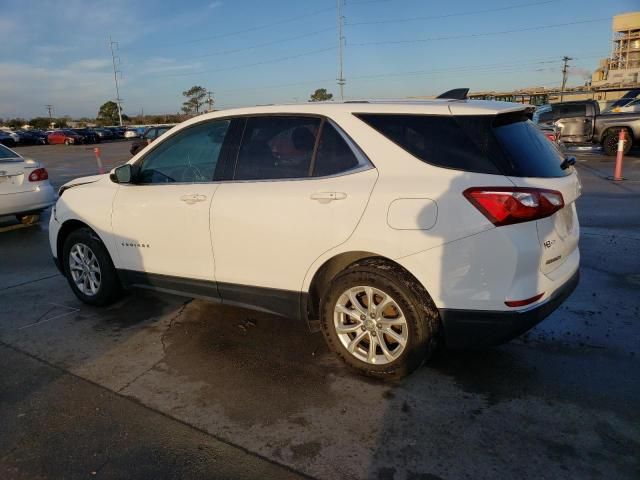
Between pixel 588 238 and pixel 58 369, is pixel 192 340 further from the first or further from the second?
pixel 588 238

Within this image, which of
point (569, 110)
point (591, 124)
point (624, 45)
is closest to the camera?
point (591, 124)

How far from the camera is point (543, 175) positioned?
119 inches

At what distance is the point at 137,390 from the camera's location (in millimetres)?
3322

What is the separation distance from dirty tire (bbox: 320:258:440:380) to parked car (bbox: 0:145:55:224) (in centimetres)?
691

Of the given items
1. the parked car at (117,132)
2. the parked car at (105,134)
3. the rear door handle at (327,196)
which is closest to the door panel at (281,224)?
the rear door handle at (327,196)

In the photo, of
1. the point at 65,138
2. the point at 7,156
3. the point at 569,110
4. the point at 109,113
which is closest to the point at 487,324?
the point at 7,156

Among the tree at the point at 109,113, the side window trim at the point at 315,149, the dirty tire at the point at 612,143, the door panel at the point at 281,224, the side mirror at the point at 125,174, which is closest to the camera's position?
the door panel at the point at 281,224

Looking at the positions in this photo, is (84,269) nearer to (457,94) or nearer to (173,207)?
(173,207)

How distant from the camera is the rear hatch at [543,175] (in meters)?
2.92

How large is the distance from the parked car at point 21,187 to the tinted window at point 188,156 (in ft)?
16.4

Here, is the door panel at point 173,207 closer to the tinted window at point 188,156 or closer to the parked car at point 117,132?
the tinted window at point 188,156

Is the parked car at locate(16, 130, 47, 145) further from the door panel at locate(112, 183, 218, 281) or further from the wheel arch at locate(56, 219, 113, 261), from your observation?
the door panel at locate(112, 183, 218, 281)

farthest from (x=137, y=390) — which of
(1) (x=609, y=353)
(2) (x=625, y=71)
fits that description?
(2) (x=625, y=71)

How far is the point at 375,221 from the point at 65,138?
48.5 m
